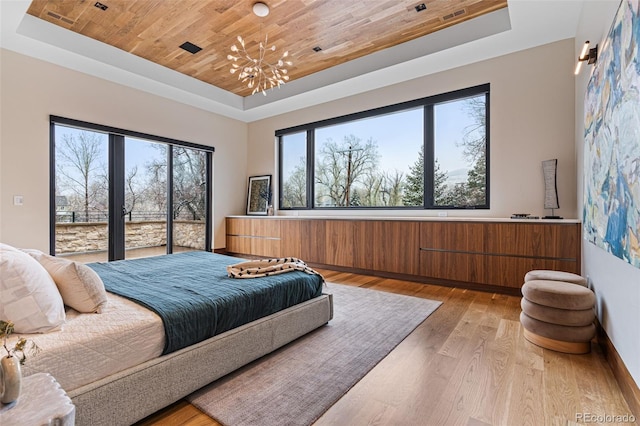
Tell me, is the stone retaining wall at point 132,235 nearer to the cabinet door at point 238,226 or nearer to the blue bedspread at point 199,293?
the cabinet door at point 238,226

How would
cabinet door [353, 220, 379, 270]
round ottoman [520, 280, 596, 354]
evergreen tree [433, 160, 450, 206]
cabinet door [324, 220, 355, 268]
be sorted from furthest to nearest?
1. cabinet door [324, 220, 355, 268]
2. cabinet door [353, 220, 379, 270]
3. evergreen tree [433, 160, 450, 206]
4. round ottoman [520, 280, 596, 354]

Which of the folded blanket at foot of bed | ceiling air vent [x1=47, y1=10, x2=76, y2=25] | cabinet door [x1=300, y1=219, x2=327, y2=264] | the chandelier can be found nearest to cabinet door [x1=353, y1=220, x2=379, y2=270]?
cabinet door [x1=300, y1=219, x2=327, y2=264]

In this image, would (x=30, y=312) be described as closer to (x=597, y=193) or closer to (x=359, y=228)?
(x=597, y=193)

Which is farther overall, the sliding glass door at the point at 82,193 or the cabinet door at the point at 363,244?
the cabinet door at the point at 363,244

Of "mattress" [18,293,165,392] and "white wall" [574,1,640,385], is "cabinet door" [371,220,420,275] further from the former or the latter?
"mattress" [18,293,165,392]

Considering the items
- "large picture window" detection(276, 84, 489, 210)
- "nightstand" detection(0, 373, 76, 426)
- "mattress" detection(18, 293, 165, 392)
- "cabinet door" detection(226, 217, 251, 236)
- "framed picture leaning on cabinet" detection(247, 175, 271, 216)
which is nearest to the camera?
"nightstand" detection(0, 373, 76, 426)

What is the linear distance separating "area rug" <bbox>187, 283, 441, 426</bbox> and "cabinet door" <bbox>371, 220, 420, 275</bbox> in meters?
1.27

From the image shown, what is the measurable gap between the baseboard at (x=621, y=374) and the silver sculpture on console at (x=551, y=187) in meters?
1.60

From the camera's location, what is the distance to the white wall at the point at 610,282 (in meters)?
1.52

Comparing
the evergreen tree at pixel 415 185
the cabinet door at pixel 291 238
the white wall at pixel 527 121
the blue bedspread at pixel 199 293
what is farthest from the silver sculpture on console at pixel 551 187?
the cabinet door at pixel 291 238

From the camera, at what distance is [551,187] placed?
338 cm

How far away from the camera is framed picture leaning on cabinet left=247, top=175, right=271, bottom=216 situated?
250 inches

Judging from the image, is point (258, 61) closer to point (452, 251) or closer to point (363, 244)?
point (363, 244)

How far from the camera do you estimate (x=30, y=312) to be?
1275 millimetres
